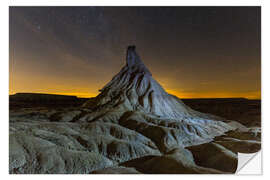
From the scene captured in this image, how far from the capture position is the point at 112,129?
19.8 ft

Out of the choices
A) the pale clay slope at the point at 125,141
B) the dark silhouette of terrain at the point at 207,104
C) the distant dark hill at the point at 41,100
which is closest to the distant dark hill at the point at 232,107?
the dark silhouette of terrain at the point at 207,104

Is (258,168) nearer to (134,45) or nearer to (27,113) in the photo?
(134,45)

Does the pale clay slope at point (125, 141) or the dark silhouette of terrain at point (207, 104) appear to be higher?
the dark silhouette of terrain at point (207, 104)

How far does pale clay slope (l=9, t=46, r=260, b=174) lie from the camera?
3.83 meters

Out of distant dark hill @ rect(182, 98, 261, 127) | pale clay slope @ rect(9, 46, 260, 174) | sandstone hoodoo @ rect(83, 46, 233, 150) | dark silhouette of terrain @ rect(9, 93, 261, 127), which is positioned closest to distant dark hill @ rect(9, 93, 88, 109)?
dark silhouette of terrain @ rect(9, 93, 261, 127)

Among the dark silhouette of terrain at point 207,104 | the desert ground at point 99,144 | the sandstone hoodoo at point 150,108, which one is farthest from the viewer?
the sandstone hoodoo at point 150,108

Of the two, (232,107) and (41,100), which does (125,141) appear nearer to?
(41,100)

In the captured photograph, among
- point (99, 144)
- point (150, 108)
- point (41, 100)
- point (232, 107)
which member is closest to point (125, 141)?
point (99, 144)

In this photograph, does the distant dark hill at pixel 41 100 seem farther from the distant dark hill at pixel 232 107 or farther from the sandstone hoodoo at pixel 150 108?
the distant dark hill at pixel 232 107

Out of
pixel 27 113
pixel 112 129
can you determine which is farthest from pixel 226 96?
pixel 27 113

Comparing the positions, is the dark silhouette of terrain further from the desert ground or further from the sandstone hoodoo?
the sandstone hoodoo

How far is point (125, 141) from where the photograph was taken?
5.28 m

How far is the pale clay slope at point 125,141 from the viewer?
12.6 ft

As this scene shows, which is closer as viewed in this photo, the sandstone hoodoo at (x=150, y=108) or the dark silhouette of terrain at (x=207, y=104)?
the dark silhouette of terrain at (x=207, y=104)
